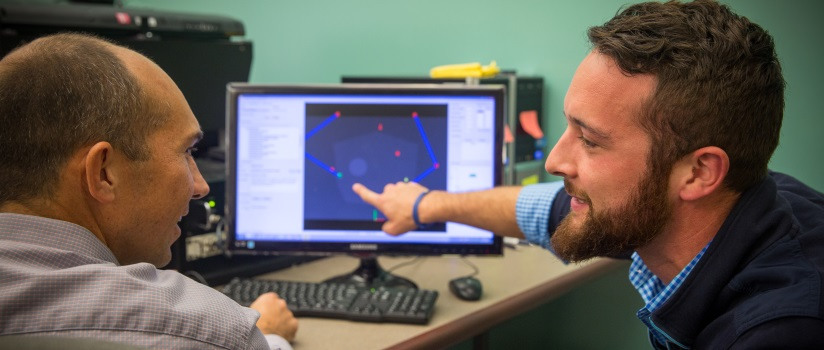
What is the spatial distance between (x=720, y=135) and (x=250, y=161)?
94 centimetres

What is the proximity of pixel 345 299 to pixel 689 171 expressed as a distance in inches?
28.0

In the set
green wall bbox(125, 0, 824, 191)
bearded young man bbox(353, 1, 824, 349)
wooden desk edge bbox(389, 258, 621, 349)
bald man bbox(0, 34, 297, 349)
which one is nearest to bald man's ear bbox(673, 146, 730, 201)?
bearded young man bbox(353, 1, 824, 349)

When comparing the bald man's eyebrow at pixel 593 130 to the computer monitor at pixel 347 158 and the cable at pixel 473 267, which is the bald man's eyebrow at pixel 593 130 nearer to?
the computer monitor at pixel 347 158

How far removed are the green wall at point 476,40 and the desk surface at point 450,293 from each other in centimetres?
56

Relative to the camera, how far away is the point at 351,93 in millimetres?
1636

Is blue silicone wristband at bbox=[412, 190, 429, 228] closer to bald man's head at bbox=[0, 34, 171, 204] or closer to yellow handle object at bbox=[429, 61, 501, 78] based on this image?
yellow handle object at bbox=[429, 61, 501, 78]

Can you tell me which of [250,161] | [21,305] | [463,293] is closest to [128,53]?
[21,305]

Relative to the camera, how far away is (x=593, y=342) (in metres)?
2.44

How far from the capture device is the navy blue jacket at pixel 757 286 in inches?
36.2

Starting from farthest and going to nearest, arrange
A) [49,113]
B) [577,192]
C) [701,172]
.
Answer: [577,192] → [701,172] → [49,113]

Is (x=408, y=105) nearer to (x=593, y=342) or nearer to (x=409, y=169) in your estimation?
(x=409, y=169)

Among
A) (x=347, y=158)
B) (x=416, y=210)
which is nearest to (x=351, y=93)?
(x=347, y=158)

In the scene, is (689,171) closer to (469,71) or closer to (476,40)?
(469,71)

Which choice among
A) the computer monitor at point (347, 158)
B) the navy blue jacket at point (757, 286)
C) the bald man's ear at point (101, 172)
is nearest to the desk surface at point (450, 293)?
the computer monitor at point (347, 158)
